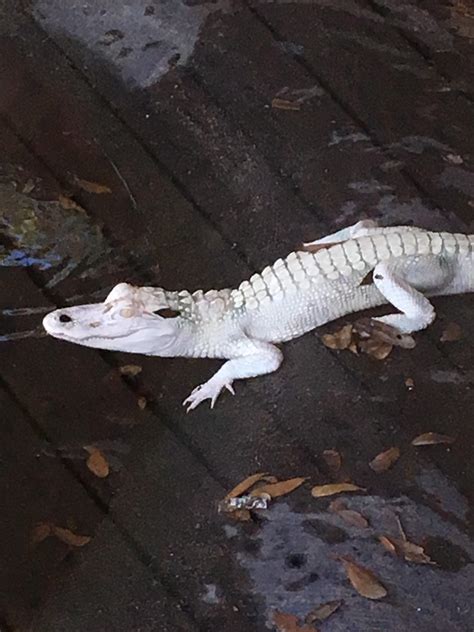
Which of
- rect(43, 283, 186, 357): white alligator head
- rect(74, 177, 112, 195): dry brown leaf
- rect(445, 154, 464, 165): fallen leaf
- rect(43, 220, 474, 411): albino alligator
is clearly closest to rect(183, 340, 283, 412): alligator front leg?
rect(43, 220, 474, 411): albino alligator

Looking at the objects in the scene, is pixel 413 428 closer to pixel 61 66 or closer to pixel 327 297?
pixel 327 297

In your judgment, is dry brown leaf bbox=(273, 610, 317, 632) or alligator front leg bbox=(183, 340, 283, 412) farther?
alligator front leg bbox=(183, 340, 283, 412)

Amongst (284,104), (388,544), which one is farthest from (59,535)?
(284,104)

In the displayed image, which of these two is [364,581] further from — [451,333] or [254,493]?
[451,333]

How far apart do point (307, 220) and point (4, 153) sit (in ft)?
2.03

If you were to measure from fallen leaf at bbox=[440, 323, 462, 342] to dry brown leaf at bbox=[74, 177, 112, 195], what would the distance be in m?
0.69

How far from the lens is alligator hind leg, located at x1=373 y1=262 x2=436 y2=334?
1851 mm

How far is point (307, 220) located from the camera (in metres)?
2.07

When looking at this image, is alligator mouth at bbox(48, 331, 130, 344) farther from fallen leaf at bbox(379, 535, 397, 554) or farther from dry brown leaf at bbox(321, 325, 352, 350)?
fallen leaf at bbox(379, 535, 397, 554)

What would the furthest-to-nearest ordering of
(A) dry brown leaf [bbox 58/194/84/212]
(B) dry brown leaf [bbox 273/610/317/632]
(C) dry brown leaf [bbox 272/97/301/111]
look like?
(C) dry brown leaf [bbox 272/97/301/111] → (A) dry brown leaf [bbox 58/194/84/212] → (B) dry brown leaf [bbox 273/610/317/632]

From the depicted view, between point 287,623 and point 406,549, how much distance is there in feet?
0.74

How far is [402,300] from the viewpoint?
1860 mm

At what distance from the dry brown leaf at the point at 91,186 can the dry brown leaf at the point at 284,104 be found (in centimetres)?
39

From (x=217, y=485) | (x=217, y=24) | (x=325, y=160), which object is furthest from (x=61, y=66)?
(x=217, y=485)
